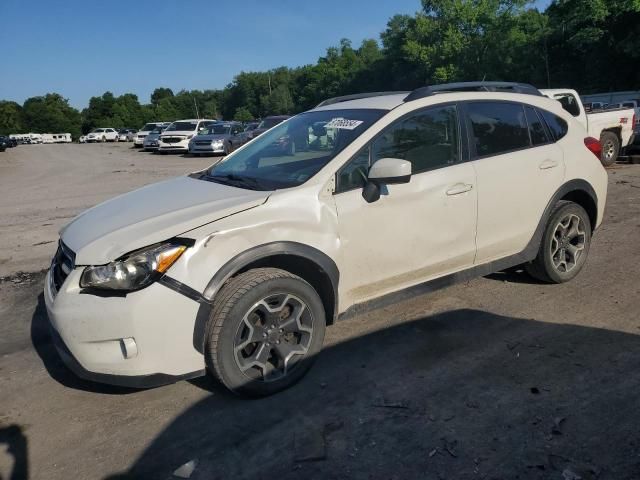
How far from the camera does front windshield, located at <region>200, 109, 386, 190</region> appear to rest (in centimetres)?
366

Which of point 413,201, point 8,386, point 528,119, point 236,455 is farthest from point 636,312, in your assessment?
point 8,386

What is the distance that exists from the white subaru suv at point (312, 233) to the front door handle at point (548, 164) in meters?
0.03

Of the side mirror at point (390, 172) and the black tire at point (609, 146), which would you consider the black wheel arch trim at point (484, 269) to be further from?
the black tire at point (609, 146)

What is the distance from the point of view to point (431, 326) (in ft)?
13.8

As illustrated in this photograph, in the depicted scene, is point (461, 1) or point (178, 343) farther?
point (461, 1)

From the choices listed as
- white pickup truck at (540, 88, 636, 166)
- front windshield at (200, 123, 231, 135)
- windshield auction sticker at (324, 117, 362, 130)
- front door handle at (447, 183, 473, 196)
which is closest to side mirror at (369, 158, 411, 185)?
windshield auction sticker at (324, 117, 362, 130)

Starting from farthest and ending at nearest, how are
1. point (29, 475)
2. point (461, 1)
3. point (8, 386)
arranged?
point (461, 1), point (8, 386), point (29, 475)

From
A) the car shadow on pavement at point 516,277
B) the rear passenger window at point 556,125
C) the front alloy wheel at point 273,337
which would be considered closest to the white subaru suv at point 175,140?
the car shadow on pavement at point 516,277

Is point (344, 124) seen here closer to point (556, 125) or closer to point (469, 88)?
point (469, 88)

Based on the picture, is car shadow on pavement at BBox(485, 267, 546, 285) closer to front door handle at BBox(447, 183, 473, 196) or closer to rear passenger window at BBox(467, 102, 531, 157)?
rear passenger window at BBox(467, 102, 531, 157)

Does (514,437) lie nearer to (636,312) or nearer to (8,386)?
(636,312)

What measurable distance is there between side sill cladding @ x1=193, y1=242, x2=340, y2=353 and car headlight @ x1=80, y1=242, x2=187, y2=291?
27 centimetres

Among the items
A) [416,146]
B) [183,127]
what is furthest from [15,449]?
[183,127]

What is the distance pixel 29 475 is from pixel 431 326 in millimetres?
2834
